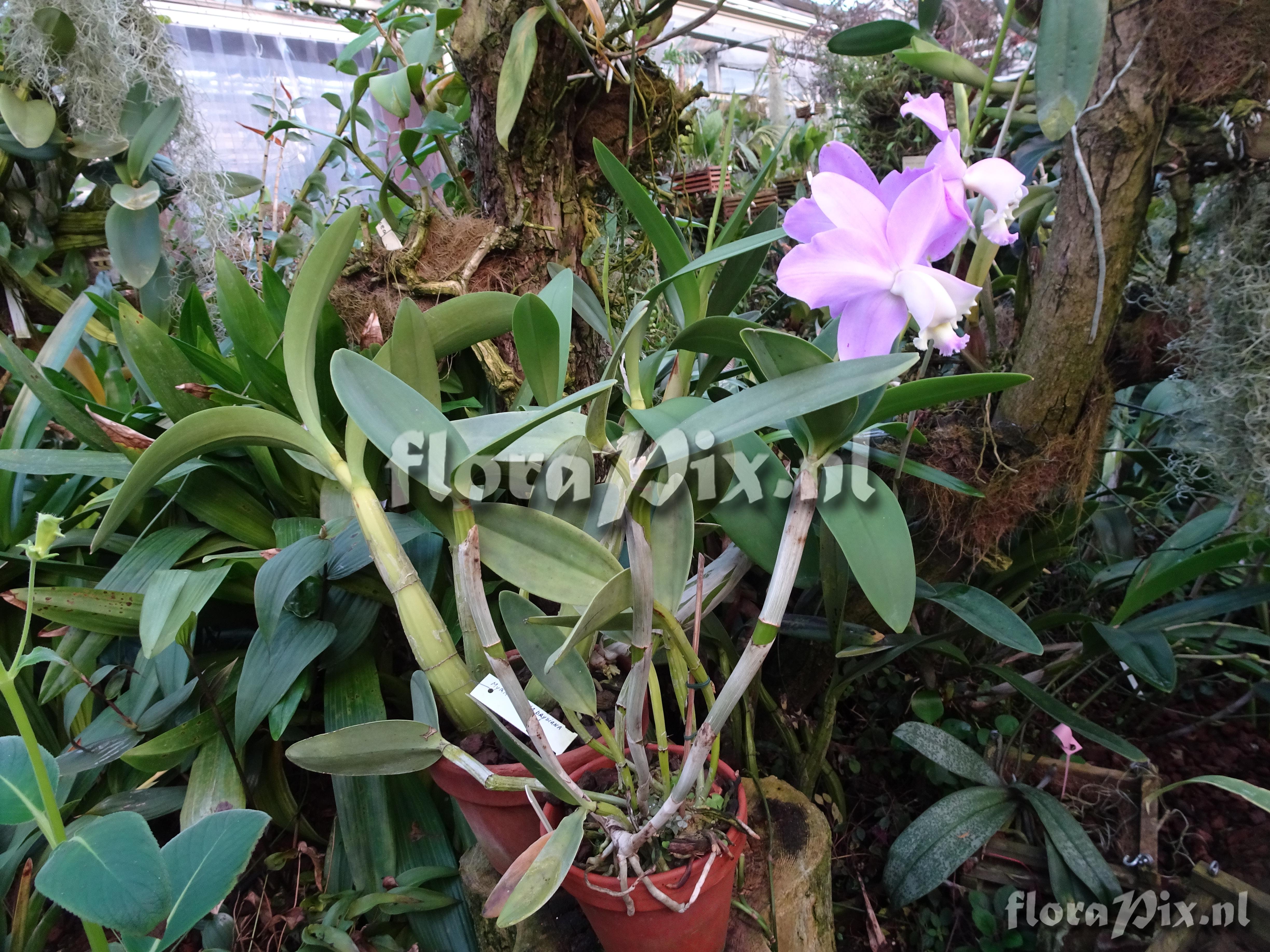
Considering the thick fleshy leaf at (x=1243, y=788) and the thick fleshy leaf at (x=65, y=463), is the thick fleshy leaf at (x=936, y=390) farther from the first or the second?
the thick fleshy leaf at (x=65, y=463)

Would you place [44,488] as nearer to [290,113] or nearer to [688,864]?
[688,864]

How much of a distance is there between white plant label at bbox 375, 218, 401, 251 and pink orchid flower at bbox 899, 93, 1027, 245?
76 cm

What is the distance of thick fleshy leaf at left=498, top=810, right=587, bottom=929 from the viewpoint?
0.42m

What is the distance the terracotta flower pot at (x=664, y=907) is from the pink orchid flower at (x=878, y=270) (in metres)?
0.41

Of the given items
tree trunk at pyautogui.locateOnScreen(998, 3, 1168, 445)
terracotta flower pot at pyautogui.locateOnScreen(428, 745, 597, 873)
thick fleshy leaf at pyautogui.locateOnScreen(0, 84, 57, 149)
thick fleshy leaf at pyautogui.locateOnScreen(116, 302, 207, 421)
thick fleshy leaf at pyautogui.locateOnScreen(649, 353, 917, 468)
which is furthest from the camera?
thick fleshy leaf at pyautogui.locateOnScreen(0, 84, 57, 149)

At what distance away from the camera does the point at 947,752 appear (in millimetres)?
822

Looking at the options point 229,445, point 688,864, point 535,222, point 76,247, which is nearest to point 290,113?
point 76,247

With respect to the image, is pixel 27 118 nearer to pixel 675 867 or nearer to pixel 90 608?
pixel 90 608

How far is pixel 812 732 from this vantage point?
91 centimetres

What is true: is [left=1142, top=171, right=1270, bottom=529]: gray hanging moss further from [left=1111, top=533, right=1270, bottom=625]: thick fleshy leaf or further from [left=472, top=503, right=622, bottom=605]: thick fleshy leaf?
[left=472, top=503, right=622, bottom=605]: thick fleshy leaf

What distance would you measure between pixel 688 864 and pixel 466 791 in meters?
0.20

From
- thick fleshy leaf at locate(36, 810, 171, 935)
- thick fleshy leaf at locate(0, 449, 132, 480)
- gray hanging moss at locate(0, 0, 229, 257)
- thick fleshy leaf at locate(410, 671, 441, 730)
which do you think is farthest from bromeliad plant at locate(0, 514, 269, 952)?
gray hanging moss at locate(0, 0, 229, 257)

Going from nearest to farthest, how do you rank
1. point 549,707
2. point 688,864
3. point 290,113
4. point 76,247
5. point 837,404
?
point 837,404
point 688,864
point 549,707
point 76,247
point 290,113

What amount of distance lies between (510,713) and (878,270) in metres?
0.42
